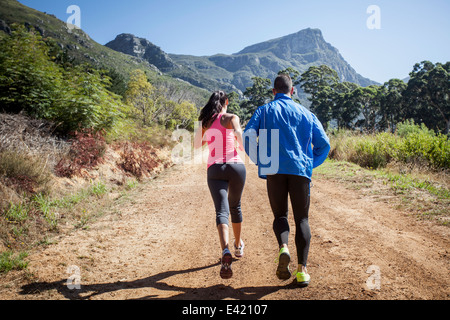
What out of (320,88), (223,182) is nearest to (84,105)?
(223,182)

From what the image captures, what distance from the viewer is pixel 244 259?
358cm

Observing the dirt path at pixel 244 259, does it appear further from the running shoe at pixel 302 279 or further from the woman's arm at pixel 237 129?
the woman's arm at pixel 237 129

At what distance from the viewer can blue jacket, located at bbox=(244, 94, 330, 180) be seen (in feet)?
8.75

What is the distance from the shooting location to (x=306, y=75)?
171ft

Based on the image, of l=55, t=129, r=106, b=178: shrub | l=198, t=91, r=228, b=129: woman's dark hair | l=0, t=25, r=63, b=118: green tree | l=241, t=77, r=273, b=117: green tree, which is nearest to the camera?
l=198, t=91, r=228, b=129: woman's dark hair

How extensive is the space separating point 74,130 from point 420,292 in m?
9.11

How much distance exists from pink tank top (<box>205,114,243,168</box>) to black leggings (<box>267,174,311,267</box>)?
550 millimetres

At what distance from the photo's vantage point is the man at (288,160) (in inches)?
105

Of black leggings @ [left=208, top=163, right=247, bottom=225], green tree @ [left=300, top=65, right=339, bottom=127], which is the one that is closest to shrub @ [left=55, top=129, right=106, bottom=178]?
black leggings @ [left=208, top=163, right=247, bottom=225]

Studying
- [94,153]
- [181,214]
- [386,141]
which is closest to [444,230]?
[181,214]

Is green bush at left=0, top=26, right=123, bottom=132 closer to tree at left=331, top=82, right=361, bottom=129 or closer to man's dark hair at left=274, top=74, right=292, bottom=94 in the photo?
man's dark hair at left=274, top=74, right=292, bottom=94

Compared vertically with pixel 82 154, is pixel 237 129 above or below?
above

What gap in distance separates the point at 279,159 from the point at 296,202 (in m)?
0.48

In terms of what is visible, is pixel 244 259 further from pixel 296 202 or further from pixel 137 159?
pixel 137 159
